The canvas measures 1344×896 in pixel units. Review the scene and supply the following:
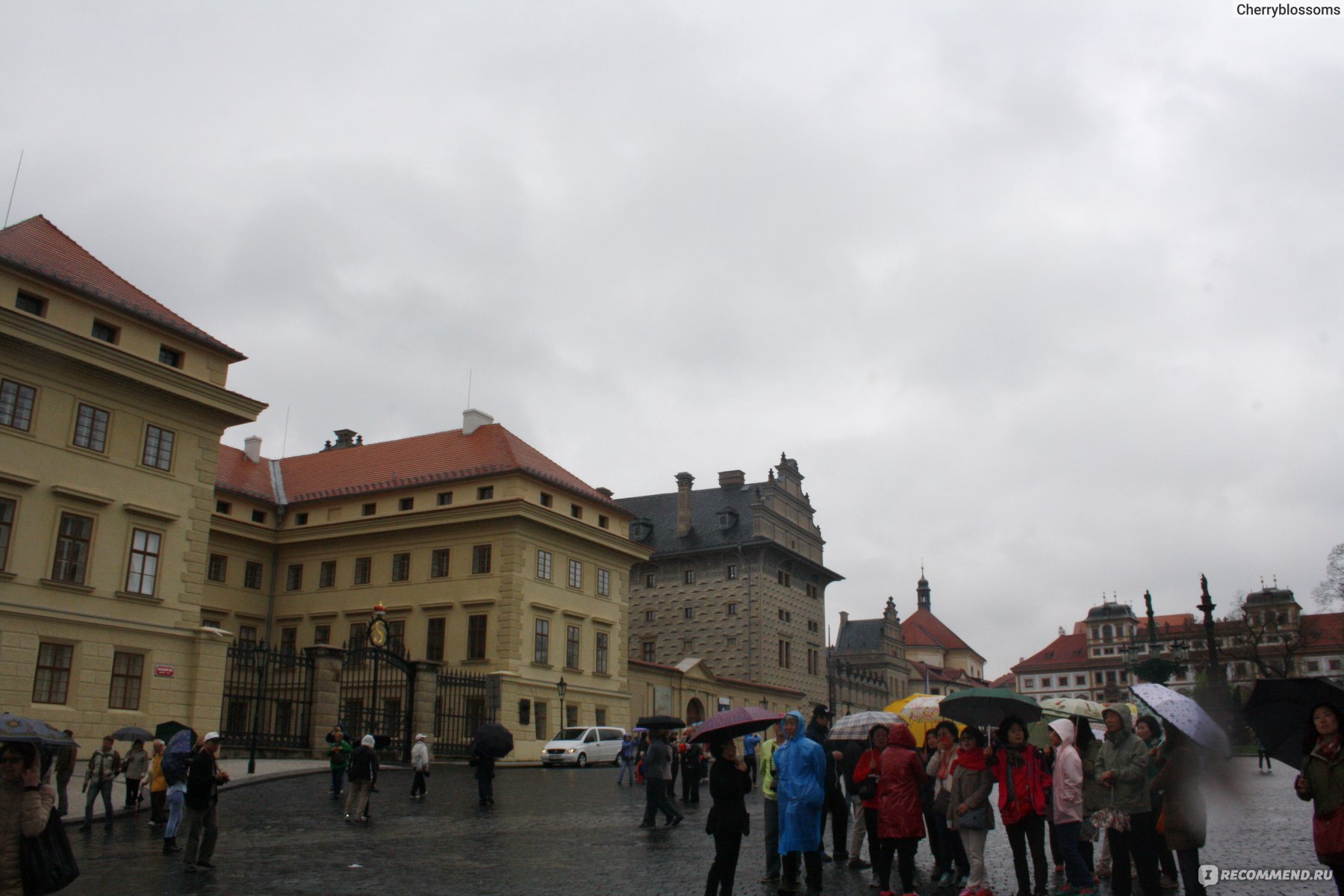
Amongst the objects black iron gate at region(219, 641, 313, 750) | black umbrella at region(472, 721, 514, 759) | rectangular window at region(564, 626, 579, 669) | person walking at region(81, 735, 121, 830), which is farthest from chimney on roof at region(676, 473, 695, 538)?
person walking at region(81, 735, 121, 830)

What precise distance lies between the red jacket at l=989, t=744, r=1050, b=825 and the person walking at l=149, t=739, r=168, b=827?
41.5 feet

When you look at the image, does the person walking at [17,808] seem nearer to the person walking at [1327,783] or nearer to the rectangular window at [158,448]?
the person walking at [1327,783]

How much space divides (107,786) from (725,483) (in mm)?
52082

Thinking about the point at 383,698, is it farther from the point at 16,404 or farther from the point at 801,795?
the point at 801,795

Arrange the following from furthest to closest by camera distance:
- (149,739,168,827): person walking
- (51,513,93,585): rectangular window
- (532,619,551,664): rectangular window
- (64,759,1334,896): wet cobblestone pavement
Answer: (532,619,551,664): rectangular window → (51,513,93,585): rectangular window → (149,739,168,827): person walking → (64,759,1334,896): wet cobblestone pavement

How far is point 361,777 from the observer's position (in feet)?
56.8

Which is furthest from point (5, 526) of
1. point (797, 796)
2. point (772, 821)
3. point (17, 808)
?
point (797, 796)

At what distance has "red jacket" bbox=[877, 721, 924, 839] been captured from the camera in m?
10.2

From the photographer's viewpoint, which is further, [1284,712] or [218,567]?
[218,567]

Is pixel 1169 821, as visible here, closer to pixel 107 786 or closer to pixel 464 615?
pixel 107 786

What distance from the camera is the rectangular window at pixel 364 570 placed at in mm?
44375

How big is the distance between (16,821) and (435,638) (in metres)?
35.3

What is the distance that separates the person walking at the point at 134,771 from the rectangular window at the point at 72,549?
381 inches

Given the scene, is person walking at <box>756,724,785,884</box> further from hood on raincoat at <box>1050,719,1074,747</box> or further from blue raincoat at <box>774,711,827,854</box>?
hood on raincoat at <box>1050,719,1074,747</box>
